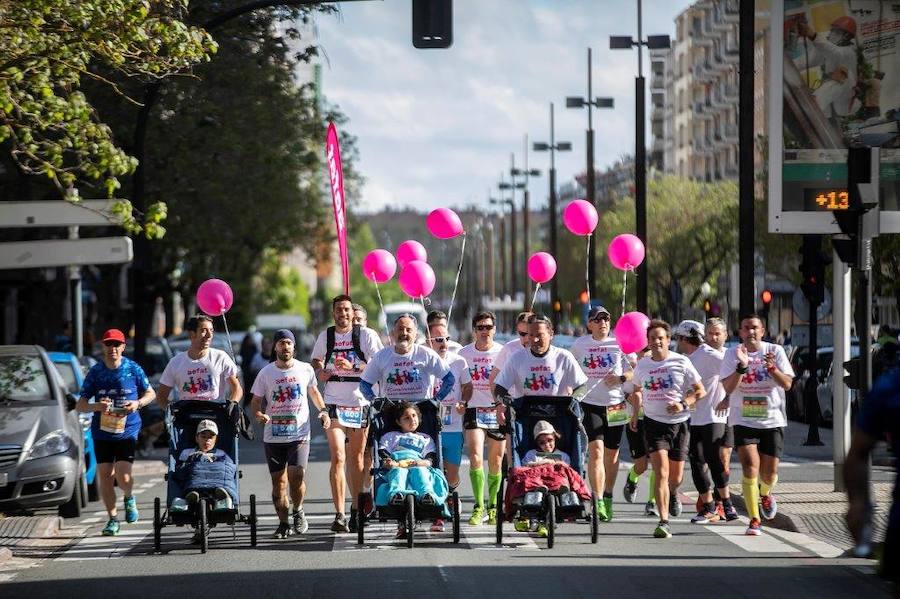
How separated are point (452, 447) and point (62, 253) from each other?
7189 millimetres

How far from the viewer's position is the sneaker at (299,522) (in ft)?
47.9

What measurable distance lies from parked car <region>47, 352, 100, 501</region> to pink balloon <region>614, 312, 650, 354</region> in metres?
5.74

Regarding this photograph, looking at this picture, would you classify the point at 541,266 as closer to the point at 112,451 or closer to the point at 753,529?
the point at 753,529

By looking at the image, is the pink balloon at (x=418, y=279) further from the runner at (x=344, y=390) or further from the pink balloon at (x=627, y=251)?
the runner at (x=344, y=390)

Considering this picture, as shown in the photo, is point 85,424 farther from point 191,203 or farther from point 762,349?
point 191,203

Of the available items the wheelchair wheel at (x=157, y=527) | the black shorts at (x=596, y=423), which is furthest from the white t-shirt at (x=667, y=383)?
the wheelchair wheel at (x=157, y=527)

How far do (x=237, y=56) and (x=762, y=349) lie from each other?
17.2m

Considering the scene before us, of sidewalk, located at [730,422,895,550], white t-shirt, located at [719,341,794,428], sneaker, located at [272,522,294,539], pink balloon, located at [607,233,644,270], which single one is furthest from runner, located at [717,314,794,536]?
pink balloon, located at [607,233,644,270]

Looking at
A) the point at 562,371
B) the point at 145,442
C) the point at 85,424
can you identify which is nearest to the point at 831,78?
the point at 562,371

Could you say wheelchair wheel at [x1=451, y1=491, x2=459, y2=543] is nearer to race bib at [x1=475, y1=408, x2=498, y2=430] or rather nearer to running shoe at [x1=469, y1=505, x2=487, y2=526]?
running shoe at [x1=469, y1=505, x2=487, y2=526]

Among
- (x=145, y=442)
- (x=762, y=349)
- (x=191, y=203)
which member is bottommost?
(x=145, y=442)

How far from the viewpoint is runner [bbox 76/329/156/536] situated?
14.8 meters

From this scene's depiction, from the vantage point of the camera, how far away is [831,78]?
19.1m

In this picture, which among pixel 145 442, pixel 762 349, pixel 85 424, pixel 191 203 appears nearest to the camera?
pixel 762 349
